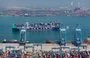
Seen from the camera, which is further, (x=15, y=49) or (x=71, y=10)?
(x=71, y=10)

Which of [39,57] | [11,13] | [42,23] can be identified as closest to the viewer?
[39,57]

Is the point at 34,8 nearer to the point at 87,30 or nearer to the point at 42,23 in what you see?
the point at 42,23

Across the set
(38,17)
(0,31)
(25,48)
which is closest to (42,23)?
(38,17)

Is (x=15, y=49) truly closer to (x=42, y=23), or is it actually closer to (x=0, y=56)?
→ (x=0, y=56)

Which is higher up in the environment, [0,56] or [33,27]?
[0,56]

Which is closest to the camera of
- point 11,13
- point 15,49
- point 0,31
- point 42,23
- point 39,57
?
point 39,57

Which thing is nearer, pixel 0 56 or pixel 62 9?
pixel 0 56

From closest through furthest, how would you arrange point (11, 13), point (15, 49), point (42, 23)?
point (15, 49), point (11, 13), point (42, 23)

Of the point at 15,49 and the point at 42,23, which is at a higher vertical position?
the point at 15,49

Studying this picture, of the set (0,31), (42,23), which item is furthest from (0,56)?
(42,23)
